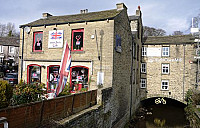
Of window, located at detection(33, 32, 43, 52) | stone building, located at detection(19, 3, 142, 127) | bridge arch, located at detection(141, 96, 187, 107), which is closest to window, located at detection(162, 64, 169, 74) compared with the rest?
bridge arch, located at detection(141, 96, 187, 107)

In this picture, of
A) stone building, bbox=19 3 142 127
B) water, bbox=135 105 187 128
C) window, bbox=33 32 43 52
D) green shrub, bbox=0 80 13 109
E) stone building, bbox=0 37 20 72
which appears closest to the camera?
green shrub, bbox=0 80 13 109

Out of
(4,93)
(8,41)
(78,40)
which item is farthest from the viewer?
(8,41)

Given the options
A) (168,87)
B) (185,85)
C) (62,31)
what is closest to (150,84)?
(168,87)

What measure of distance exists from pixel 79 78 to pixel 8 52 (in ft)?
95.7

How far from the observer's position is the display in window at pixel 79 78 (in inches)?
510

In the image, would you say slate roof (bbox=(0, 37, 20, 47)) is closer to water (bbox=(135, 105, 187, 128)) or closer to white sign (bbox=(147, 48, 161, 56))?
white sign (bbox=(147, 48, 161, 56))

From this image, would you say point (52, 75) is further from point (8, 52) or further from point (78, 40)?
point (8, 52)

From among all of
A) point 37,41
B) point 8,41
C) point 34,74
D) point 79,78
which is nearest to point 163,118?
point 79,78

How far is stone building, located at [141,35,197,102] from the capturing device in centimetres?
2144

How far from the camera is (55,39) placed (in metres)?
14.0

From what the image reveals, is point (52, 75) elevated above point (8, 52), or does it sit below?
below

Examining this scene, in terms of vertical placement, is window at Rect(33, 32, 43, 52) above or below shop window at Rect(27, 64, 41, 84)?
above

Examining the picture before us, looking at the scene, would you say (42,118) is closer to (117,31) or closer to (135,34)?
(117,31)

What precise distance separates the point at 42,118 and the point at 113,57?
7.19 m
